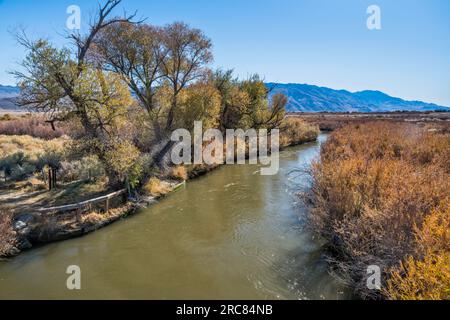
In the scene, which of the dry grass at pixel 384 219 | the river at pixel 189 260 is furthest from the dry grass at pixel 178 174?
the dry grass at pixel 384 219

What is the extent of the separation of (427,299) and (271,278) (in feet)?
14.0

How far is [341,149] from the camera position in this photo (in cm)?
1644

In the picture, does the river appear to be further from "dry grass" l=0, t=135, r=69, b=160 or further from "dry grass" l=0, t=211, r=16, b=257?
"dry grass" l=0, t=135, r=69, b=160

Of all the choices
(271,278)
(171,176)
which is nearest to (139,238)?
(271,278)

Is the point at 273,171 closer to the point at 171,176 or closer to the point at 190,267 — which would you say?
the point at 171,176

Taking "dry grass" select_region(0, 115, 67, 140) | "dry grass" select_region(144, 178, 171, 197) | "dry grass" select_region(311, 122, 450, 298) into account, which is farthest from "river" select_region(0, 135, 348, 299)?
"dry grass" select_region(0, 115, 67, 140)

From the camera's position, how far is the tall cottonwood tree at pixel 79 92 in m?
11.9

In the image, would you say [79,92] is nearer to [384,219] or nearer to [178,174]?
[178,174]

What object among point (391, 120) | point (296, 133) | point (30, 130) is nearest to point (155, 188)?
point (30, 130)

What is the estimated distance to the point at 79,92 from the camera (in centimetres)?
1247

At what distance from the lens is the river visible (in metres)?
7.68

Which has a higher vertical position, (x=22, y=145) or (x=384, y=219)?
(x=22, y=145)

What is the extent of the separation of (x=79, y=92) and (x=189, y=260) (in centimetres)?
874

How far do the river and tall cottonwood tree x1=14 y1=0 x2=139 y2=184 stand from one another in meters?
4.48
